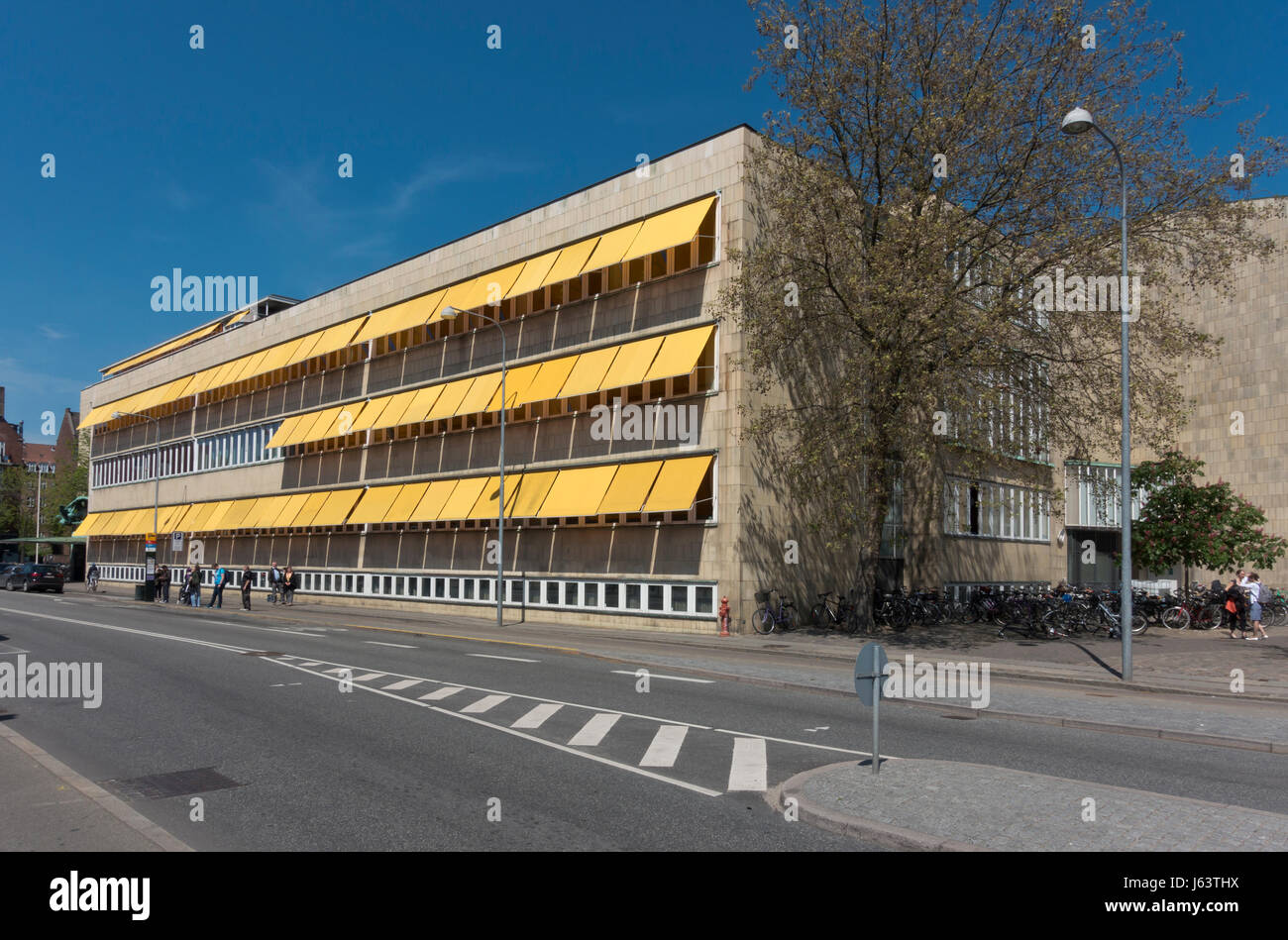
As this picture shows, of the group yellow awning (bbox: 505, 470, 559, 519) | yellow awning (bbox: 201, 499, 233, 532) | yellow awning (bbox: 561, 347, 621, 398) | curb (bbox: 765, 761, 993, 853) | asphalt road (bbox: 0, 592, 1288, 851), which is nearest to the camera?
curb (bbox: 765, 761, 993, 853)

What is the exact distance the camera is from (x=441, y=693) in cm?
1459

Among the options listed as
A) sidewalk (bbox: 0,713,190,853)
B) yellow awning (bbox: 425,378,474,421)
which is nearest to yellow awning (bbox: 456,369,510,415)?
yellow awning (bbox: 425,378,474,421)

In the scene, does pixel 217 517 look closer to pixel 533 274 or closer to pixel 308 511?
pixel 308 511

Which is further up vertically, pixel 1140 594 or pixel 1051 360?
pixel 1051 360

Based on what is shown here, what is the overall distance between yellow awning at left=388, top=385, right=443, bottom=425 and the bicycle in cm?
1788

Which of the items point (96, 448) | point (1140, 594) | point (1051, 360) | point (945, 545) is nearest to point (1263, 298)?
point (945, 545)

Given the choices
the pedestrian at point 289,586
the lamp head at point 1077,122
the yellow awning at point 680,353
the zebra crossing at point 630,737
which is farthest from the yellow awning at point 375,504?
the lamp head at point 1077,122

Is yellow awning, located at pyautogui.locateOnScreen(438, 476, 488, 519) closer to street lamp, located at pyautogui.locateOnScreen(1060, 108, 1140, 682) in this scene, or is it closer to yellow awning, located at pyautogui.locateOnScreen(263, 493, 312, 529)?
yellow awning, located at pyautogui.locateOnScreen(263, 493, 312, 529)

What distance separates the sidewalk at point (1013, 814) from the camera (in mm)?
6297

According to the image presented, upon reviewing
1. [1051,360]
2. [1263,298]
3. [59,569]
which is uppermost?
[1263,298]

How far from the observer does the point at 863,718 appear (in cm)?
1271

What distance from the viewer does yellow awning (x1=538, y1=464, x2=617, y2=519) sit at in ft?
101
